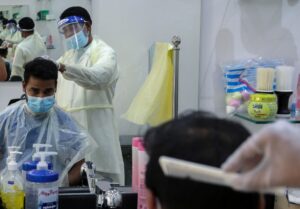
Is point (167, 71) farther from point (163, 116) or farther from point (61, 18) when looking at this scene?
point (61, 18)

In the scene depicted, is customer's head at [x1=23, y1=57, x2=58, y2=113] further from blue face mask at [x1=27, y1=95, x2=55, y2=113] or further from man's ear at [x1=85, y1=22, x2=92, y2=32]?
man's ear at [x1=85, y1=22, x2=92, y2=32]

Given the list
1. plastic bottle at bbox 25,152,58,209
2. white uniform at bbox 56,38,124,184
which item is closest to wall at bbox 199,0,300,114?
white uniform at bbox 56,38,124,184

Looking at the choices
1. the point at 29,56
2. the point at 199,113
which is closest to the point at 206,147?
the point at 199,113

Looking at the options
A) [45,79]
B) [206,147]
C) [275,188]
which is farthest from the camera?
[45,79]

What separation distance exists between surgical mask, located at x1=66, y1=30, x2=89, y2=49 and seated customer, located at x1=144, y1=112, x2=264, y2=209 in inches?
43.3

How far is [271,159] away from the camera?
16.4 inches

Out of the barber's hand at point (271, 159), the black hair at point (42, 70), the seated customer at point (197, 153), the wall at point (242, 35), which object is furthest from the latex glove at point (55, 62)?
the barber's hand at point (271, 159)

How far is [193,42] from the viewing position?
1.89 m

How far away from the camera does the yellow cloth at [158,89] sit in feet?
5.71

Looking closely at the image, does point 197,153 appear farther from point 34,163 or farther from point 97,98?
point 97,98

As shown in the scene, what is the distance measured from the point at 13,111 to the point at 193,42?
834mm

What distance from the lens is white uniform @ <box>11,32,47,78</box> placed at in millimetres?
1636

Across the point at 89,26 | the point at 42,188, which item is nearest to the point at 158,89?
the point at 89,26

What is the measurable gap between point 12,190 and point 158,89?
0.76 m
